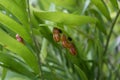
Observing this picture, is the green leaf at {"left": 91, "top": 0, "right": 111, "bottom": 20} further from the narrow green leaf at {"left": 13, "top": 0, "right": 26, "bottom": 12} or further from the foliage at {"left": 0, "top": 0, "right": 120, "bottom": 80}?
the narrow green leaf at {"left": 13, "top": 0, "right": 26, "bottom": 12}

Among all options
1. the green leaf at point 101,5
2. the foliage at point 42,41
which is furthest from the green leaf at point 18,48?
the green leaf at point 101,5

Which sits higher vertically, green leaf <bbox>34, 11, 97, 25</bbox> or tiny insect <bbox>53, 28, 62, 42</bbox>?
green leaf <bbox>34, 11, 97, 25</bbox>

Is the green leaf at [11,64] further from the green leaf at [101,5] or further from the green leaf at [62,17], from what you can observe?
the green leaf at [101,5]

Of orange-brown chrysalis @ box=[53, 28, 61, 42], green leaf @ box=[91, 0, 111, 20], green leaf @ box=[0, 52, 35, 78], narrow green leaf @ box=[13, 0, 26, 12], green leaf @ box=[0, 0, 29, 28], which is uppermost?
green leaf @ box=[91, 0, 111, 20]

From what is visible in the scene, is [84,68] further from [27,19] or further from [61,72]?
[27,19]

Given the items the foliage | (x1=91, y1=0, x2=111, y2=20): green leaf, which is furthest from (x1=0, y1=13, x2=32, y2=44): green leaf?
(x1=91, y1=0, x2=111, y2=20): green leaf
